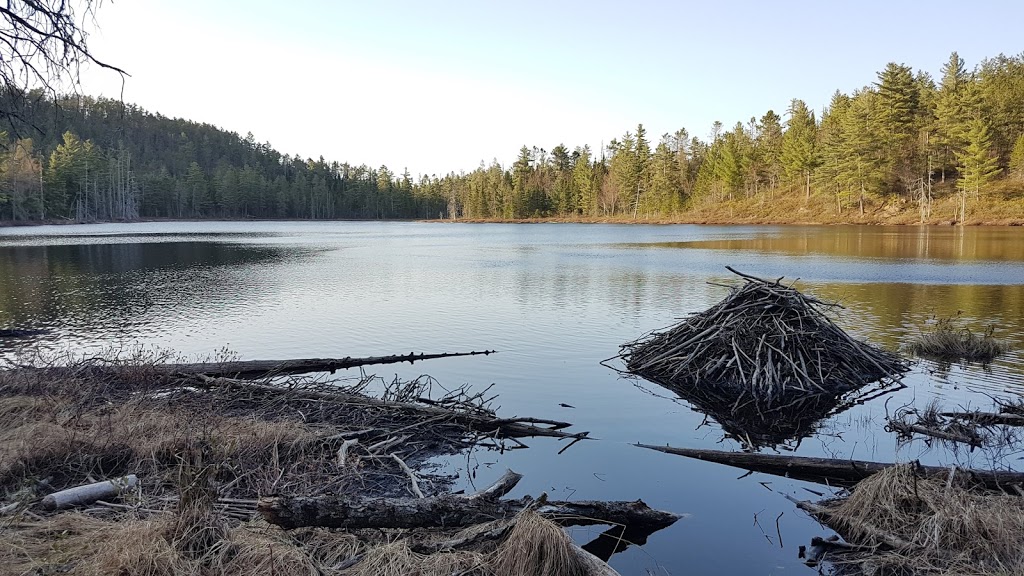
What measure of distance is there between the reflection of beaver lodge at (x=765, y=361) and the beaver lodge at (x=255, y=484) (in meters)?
3.78

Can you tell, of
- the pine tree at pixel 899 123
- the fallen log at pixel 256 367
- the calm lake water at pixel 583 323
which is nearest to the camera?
the calm lake water at pixel 583 323

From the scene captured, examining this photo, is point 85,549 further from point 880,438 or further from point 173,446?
point 880,438

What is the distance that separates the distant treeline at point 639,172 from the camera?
78.2 m

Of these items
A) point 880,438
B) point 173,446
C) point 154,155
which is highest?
point 154,155

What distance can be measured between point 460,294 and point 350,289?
17.5 feet

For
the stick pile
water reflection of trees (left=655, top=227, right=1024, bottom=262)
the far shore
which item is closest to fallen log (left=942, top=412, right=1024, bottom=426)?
the stick pile

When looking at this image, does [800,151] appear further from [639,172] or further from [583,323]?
[583,323]

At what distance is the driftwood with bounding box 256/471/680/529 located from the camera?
198 inches

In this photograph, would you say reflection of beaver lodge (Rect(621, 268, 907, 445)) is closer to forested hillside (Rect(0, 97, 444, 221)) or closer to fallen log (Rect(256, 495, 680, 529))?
fallen log (Rect(256, 495, 680, 529))

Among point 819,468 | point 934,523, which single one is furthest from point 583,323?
point 934,523

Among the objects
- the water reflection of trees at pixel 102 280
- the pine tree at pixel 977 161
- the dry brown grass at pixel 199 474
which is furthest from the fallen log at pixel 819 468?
the pine tree at pixel 977 161

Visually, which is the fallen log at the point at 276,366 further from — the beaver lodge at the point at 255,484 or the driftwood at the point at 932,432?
the driftwood at the point at 932,432

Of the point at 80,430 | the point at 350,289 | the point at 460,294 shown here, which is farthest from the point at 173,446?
the point at 350,289

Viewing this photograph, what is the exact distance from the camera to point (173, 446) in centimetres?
773
